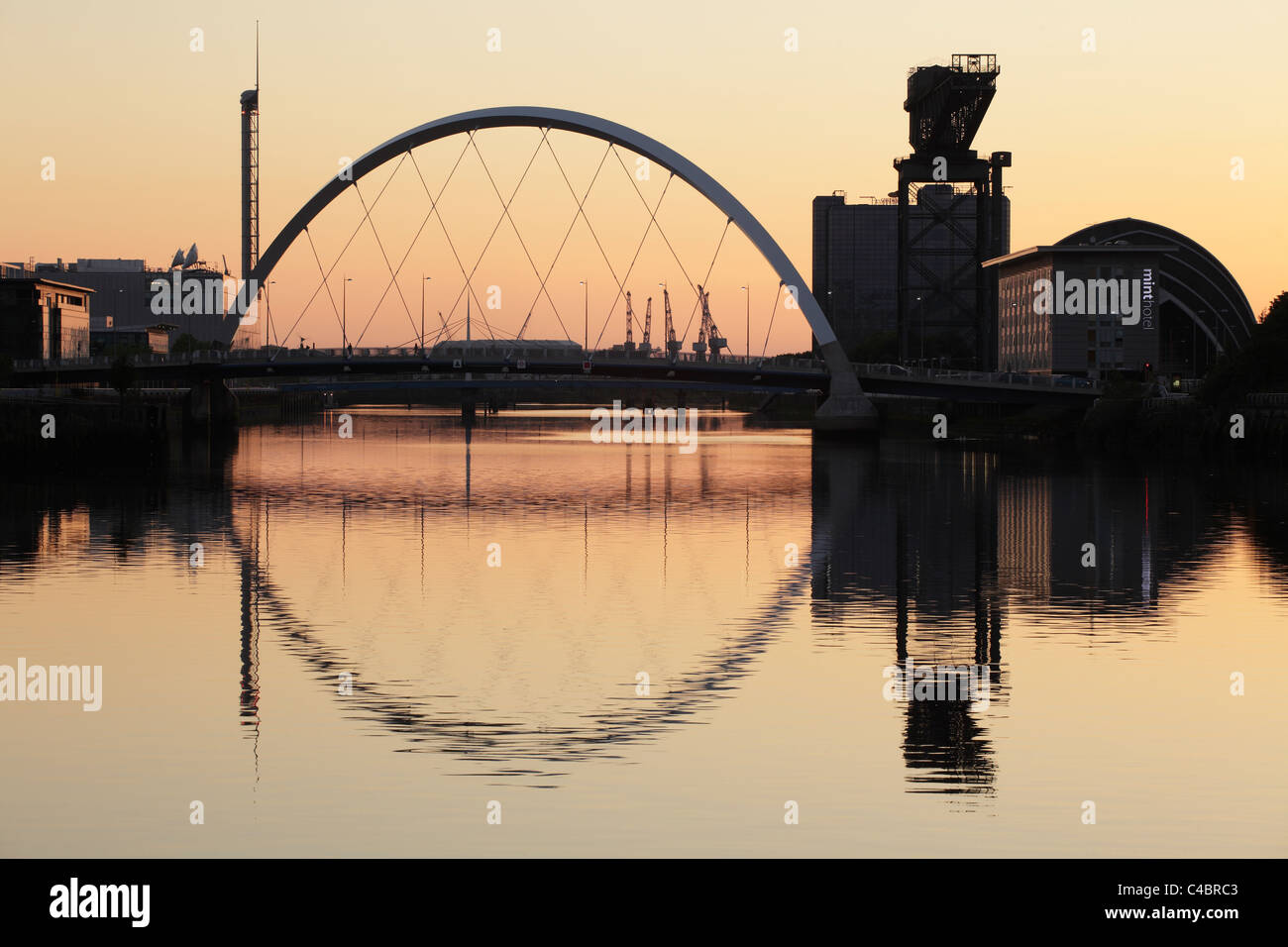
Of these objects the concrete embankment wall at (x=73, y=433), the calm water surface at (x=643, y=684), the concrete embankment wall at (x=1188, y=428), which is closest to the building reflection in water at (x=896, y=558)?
the calm water surface at (x=643, y=684)

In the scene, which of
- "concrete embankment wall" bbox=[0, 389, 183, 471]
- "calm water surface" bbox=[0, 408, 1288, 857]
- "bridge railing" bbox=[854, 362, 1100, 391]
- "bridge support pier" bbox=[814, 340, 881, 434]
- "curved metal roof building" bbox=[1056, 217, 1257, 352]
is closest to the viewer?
"calm water surface" bbox=[0, 408, 1288, 857]

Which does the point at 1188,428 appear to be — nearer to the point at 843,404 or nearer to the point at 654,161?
the point at 843,404

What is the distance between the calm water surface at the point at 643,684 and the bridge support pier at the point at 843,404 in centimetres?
6055

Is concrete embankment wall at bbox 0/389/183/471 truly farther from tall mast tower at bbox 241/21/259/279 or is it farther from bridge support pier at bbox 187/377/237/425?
tall mast tower at bbox 241/21/259/279

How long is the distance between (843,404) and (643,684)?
297 feet

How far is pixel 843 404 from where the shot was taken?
110188 millimetres

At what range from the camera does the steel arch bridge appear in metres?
95.5

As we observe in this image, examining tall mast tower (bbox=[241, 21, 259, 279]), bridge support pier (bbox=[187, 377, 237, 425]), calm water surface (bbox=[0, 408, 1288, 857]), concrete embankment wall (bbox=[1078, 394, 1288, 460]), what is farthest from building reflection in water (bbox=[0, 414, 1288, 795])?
tall mast tower (bbox=[241, 21, 259, 279])

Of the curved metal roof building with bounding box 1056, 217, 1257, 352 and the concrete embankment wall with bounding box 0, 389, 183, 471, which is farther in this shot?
the curved metal roof building with bounding box 1056, 217, 1257, 352

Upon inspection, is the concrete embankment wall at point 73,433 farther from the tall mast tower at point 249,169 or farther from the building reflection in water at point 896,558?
the tall mast tower at point 249,169

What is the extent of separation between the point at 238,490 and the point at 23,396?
30.4 meters

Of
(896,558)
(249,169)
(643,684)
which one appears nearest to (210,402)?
(249,169)

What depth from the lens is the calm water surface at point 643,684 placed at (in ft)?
47.7

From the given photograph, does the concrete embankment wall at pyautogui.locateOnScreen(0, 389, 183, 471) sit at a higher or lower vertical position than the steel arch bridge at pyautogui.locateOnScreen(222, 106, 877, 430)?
lower
